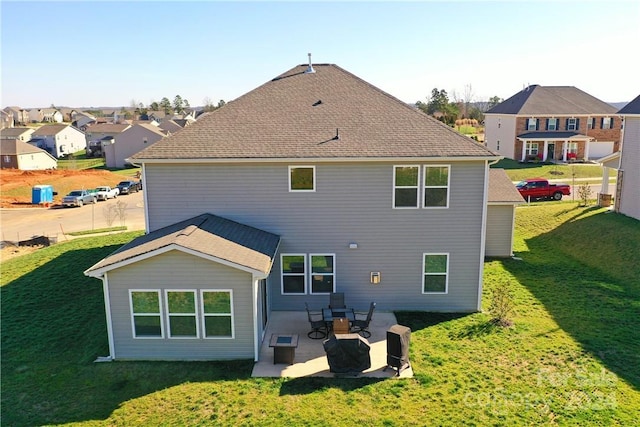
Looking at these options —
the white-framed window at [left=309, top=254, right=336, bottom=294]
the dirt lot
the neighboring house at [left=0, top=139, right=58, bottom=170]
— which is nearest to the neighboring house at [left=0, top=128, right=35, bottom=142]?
the neighboring house at [left=0, top=139, right=58, bottom=170]

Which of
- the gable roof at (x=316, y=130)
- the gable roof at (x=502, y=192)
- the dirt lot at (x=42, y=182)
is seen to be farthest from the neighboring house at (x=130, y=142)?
the gable roof at (x=502, y=192)

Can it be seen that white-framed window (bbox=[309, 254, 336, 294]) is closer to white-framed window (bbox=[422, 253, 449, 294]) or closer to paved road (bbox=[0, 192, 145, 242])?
white-framed window (bbox=[422, 253, 449, 294])

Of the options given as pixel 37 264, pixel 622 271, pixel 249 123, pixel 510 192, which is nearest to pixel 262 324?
pixel 249 123

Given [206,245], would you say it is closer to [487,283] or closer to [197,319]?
[197,319]

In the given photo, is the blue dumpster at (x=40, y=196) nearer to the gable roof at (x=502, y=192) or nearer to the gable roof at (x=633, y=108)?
the gable roof at (x=502, y=192)

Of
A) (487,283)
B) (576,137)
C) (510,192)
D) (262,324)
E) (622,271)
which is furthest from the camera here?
(576,137)
